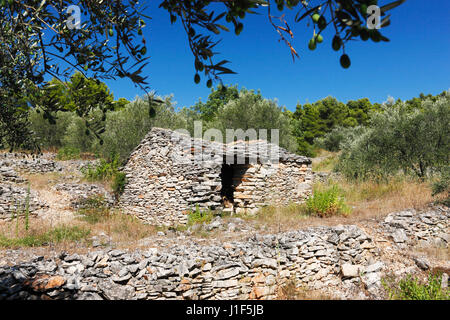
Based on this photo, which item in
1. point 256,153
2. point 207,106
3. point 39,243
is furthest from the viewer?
point 207,106

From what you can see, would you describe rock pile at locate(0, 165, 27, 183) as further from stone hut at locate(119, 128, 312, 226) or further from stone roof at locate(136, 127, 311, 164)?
stone roof at locate(136, 127, 311, 164)

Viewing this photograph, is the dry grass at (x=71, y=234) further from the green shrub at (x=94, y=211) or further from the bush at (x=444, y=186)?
the bush at (x=444, y=186)

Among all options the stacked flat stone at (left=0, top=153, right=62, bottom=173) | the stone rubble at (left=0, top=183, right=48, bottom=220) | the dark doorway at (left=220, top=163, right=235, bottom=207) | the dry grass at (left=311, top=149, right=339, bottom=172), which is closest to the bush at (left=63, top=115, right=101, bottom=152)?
the stacked flat stone at (left=0, top=153, right=62, bottom=173)

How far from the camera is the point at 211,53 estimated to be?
2094 millimetres

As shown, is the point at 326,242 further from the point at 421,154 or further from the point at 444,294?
the point at 421,154

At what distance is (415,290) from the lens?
5.29 metres

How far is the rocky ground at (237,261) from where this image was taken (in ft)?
15.5

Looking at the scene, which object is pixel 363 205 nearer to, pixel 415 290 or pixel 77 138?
pixel 415 290

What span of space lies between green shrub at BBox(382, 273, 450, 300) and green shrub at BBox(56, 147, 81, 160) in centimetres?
2199

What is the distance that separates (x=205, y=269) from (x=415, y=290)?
413 centimetres

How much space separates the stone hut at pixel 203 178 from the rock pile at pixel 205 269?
135 inches

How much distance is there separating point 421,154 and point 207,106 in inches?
1071

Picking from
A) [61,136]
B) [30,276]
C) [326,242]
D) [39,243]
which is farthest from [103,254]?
[61,136]

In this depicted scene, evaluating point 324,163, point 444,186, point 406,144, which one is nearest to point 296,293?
point 444,186
